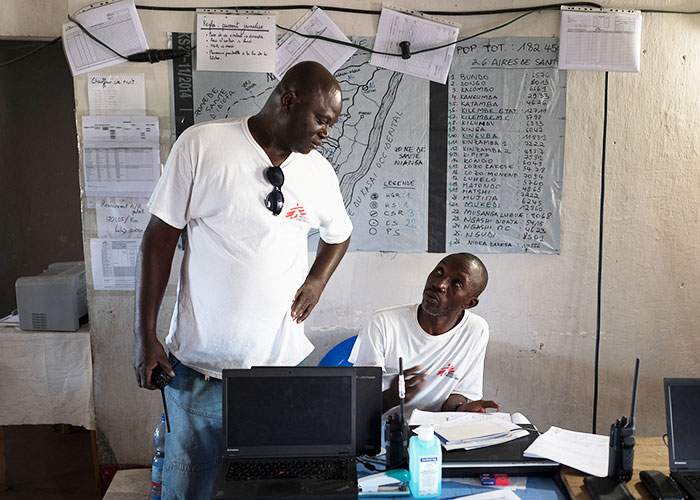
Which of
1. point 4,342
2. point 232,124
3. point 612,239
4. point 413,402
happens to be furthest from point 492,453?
point 4,342

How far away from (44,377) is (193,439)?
124cm

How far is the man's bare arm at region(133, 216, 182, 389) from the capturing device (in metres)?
1.87

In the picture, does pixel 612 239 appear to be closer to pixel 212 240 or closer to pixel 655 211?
pixel 655 211

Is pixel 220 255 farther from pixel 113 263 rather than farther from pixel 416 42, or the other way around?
pixel 416 42

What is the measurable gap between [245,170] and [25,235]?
2.79 metres

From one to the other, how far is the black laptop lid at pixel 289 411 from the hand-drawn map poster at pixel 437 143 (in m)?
1.30

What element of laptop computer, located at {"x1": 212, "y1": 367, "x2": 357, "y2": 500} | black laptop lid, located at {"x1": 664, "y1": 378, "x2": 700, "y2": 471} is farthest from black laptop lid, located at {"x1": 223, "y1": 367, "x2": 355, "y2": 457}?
black laptop lid, located at {"x1": 664, "y1": 378, "x2": 700, "y2": 471}

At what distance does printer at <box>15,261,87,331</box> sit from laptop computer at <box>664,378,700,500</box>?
2306 millimetres

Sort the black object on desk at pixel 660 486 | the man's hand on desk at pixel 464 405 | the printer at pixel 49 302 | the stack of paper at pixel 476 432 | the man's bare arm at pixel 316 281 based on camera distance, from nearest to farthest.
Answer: the black object on desk at pixel 660 486 < the stack of paper at pixel 476 432 < the man's bare arm at pixel 316 281 < the man's hand on desk at pixel 464 405 < the printer at pixel 49 302

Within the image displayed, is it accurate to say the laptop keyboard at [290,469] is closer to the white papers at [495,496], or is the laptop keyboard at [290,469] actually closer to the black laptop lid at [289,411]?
the black laptop lid at [289,411]

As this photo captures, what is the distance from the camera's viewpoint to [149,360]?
1857 mm

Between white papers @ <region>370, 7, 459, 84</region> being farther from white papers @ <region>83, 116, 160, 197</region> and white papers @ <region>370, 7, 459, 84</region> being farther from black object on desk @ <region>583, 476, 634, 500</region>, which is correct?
black object on desk @ <region>583, 476, 634, 500</region>

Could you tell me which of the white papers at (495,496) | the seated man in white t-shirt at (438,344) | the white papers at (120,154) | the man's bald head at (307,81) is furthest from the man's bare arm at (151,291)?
the white papers at (120,154)

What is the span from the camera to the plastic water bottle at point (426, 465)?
59.8 inches
